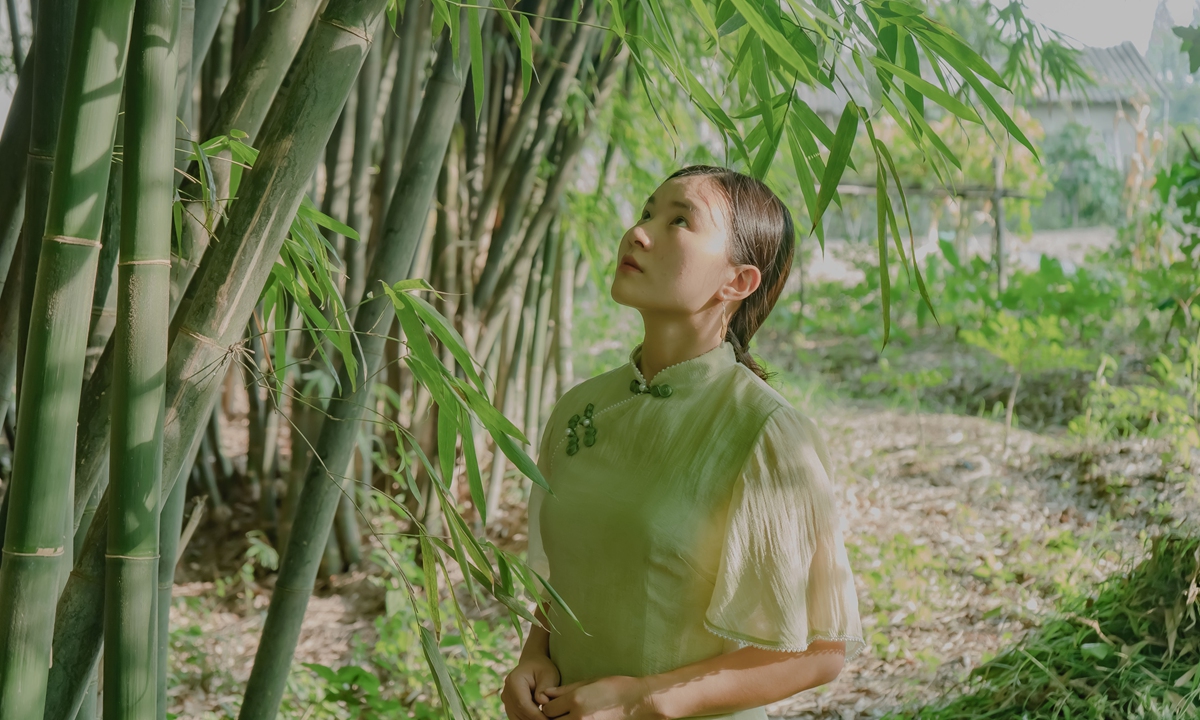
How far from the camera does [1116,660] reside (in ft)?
6.21

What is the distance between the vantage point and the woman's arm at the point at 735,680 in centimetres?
88

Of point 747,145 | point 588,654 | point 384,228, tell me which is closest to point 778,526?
point 588,654

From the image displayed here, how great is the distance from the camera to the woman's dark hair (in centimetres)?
99

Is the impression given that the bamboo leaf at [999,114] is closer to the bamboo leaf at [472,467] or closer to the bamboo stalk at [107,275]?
the bamboo leaf at [472,467]

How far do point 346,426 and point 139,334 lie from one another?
1.51 ft

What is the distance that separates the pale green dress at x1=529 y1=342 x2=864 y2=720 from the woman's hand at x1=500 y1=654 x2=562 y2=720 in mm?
21

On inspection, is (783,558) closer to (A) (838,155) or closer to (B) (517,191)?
(A) (838,155)

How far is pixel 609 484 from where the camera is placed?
953 mm

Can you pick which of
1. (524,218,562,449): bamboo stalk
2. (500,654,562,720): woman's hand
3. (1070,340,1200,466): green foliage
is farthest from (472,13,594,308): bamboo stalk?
(1070,340,1200,466): green foliage

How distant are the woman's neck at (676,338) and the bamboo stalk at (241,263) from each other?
0.39 m

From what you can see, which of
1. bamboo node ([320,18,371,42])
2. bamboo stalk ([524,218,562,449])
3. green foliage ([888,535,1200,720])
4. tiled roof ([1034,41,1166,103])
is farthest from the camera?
tiled roof ([1034,41,1166,103])

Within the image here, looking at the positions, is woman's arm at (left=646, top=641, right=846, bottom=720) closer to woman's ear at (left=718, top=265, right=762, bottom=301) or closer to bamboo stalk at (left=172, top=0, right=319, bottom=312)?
woman's ear at (left=718, top=265, right=762, bottom=301)

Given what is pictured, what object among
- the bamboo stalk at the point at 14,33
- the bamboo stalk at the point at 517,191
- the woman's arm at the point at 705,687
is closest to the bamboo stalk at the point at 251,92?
the woman's arm at the point at 705,687

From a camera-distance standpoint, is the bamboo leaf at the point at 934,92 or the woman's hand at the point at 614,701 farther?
the woman's hand at the point at 614,701
